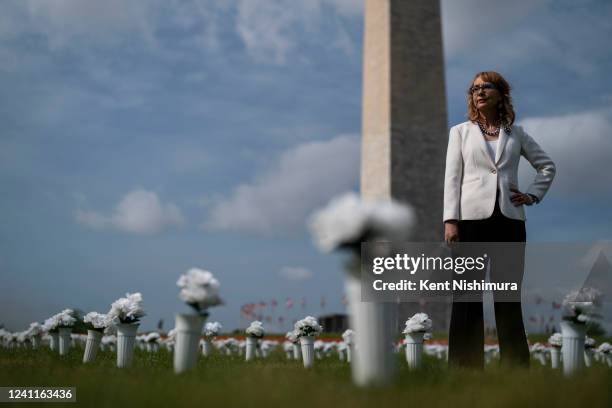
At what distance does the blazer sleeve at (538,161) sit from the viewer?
4.19 meters

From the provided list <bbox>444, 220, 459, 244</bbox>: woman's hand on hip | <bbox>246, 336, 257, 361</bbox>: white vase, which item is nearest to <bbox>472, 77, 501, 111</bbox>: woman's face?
<bbox>444, 220, 459, 244</bbox>: woman's hand on hip

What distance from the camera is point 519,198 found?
13.1 feet

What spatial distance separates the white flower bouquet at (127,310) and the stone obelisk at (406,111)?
9.61 metres

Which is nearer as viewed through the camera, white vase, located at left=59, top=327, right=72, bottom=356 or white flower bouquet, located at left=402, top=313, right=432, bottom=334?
white flower bouquet, located at left=402, top=313, right=432, bottom=334

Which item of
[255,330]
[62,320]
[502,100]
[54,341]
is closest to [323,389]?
[502,100]

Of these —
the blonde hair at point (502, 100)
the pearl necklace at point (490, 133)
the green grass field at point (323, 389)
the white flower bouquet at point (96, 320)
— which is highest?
the blonde hair at point (502, 100)

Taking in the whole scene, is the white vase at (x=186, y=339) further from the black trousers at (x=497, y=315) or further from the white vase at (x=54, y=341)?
the white vase at (x=54, y=341)

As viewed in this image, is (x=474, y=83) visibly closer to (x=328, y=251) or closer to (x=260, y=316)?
(x=328, y=251)

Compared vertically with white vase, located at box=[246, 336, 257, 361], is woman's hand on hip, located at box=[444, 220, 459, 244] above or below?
above

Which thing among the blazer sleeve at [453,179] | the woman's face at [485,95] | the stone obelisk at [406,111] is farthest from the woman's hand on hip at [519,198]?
the stone obelisk at [406,111]

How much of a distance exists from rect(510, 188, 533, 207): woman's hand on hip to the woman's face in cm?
60

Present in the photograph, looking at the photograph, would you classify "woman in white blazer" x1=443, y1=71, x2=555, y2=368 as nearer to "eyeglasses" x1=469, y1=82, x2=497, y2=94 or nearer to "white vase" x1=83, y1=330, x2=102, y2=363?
"eyeglasses" x1=469, y1=82, x2=497, y2=94

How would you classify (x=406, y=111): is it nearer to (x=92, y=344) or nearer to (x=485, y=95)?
(x=485, y=95)

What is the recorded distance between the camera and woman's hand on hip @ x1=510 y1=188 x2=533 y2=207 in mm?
3975
